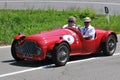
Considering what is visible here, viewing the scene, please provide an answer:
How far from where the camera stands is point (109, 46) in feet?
49.2

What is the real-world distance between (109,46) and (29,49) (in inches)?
118

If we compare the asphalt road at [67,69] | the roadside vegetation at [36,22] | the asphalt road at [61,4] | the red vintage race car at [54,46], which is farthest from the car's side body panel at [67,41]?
the asphalt road at [61,4]

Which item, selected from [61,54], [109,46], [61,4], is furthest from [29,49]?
[61,4]

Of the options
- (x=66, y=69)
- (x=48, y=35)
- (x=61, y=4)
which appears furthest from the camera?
(x=61, y=4)

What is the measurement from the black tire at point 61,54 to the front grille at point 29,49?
1.39 ft

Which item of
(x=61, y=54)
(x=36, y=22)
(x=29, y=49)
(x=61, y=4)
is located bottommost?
(x=61, y=4)

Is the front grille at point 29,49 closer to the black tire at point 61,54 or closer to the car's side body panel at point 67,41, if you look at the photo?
the car's side body panel at point 67,41

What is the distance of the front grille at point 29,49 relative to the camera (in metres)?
12.8

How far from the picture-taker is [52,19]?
77.5 ft

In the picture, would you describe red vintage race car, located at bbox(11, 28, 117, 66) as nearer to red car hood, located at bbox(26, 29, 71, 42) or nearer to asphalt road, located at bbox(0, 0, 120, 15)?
red car hood, located at bbox(26, 29, 71, 42)

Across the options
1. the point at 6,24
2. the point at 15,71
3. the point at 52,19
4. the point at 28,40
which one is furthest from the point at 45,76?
the point at 52,19

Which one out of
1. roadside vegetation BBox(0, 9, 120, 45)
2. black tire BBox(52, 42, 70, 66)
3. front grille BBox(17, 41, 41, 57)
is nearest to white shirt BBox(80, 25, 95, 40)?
black tire BBox(52, 42, 70, 66)

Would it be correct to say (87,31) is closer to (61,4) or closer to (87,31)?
(87,31)

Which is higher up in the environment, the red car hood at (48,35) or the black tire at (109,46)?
the red car hood at (48,35)
